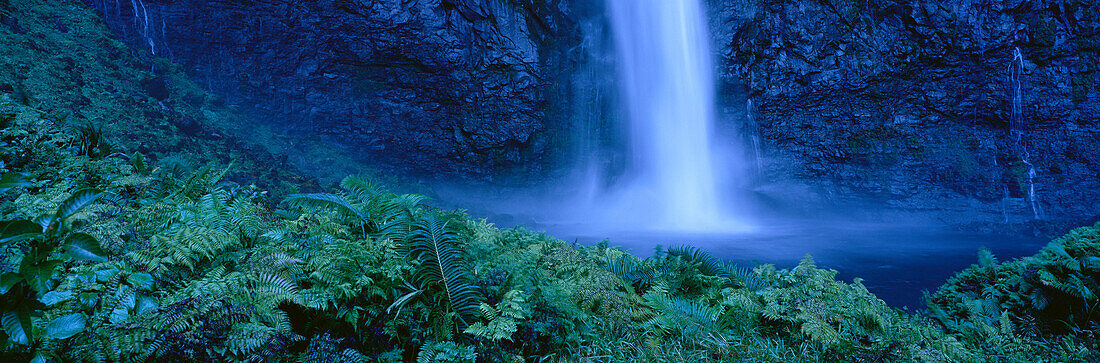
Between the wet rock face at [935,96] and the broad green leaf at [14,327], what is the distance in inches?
754

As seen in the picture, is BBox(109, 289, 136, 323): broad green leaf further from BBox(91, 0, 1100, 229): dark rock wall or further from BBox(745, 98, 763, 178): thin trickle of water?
BBox(745, 98, 763, 178): thin trickle of water

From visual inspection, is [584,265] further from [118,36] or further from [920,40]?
[920,40]

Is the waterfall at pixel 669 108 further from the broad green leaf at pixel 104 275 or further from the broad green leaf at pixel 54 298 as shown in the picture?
the broad green leaf at pixel 54 298

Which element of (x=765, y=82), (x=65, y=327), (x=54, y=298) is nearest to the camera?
(x=65, y=327)

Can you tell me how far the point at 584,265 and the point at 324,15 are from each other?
15902mm

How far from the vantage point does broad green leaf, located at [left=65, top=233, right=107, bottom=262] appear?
111 centimetres

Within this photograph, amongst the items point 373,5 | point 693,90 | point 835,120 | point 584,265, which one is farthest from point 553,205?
point 584,265

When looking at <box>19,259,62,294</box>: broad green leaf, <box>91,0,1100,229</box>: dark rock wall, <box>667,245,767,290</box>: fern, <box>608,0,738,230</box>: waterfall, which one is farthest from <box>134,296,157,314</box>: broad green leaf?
<box>608,0,738,230</box>: waterfall

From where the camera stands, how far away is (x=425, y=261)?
2.39m

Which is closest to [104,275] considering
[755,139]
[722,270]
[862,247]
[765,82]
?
[722,270]

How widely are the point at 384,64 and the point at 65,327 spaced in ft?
54.6

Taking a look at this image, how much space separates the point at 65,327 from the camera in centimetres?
121

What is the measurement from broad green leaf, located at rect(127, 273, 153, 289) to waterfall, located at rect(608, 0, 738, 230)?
16.9 m

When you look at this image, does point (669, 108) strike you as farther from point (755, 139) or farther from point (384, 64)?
point (384, 64)
